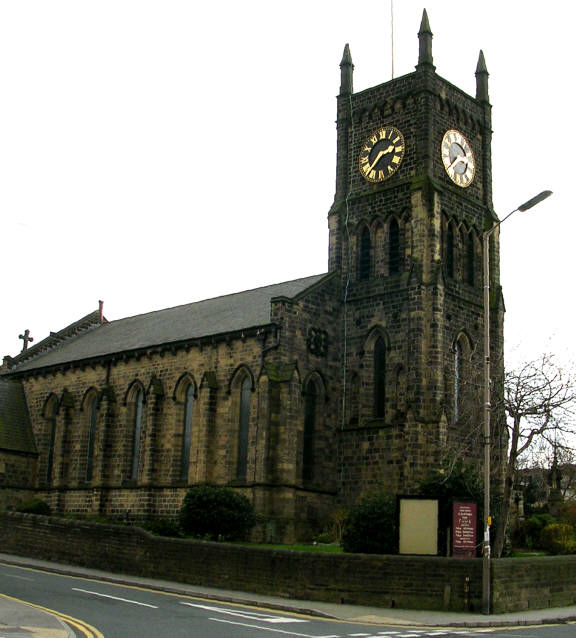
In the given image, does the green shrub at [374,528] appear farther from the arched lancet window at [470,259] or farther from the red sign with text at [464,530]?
the arched lancet window at [470,259]

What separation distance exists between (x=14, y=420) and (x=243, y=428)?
17.6 meters

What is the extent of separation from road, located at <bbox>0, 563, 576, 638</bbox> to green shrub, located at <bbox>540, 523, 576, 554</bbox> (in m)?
14.5

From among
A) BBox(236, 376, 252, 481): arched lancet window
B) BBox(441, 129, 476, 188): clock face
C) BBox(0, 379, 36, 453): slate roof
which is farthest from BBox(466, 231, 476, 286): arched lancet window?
BBox(0, 379, 36, 453): slate roof

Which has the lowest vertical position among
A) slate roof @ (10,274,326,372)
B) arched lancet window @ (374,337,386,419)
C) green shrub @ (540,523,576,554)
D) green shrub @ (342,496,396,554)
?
green shrub @ (540,523,576,554)

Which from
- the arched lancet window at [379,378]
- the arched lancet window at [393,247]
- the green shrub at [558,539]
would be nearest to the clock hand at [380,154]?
the arched lancet window at [393,247]

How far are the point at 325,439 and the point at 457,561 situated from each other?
16.2 m

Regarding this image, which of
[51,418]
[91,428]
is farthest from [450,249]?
[51,418]

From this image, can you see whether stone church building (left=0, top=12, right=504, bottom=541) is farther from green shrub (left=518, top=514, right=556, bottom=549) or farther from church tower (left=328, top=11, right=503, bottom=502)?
green shrub (left=518, top=514, right=556, bottom=549)

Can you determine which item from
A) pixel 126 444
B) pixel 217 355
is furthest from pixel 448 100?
pixel 126 444

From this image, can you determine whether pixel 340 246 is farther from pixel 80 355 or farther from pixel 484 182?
pixel 80 355

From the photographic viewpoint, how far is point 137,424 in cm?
4484

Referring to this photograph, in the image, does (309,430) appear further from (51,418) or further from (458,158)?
(51,418)

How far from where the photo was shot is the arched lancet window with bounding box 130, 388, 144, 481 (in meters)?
44.3

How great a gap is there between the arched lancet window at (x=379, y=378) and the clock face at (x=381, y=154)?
8.10m
